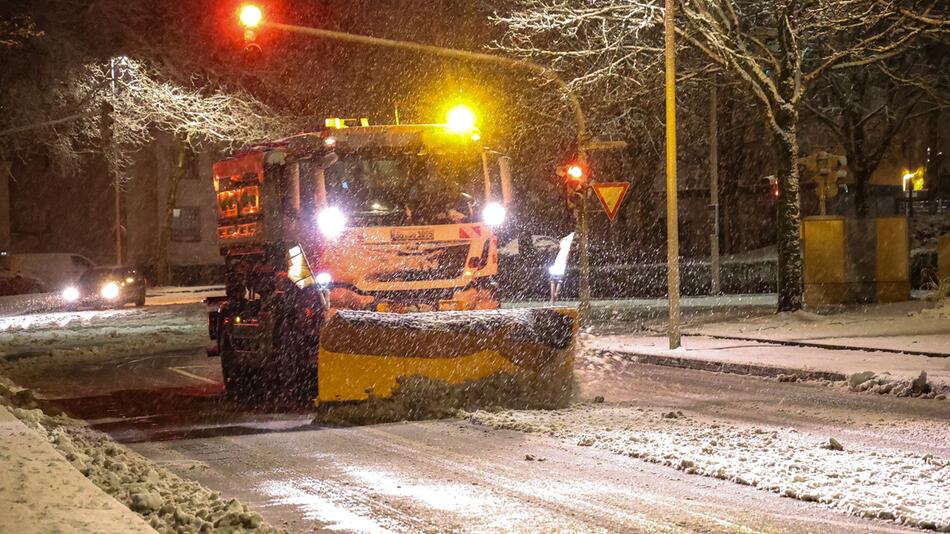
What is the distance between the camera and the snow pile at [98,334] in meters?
20.4

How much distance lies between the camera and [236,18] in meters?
18.7

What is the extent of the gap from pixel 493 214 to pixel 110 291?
25.9 meters

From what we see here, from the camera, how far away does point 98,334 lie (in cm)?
2455

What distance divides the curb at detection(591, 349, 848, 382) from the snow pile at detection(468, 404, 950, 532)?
401 centimetres

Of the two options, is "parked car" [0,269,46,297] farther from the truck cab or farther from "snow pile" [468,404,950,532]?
"snow pile" [468,404,950,532]

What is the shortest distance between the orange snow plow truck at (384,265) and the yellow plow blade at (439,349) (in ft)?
0.04

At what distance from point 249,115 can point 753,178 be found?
2801 centimetres

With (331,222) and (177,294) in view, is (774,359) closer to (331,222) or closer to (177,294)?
(331,222)

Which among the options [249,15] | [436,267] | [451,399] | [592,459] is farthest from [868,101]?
[592,459]

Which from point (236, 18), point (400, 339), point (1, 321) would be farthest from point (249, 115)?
point (400, 339)

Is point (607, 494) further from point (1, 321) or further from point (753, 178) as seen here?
point (753, 178)

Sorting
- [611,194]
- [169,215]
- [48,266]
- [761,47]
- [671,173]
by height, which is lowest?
[48,266]

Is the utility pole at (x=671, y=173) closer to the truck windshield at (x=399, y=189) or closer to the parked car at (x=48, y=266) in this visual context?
the truck windshield at (x=399, y=189)

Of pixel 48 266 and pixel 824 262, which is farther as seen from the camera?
pixel 48 266
